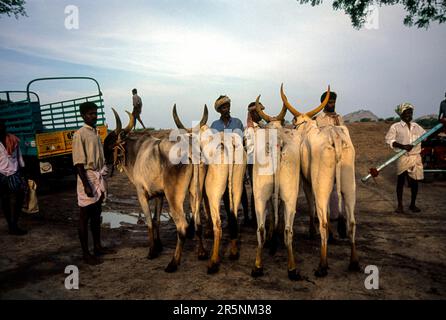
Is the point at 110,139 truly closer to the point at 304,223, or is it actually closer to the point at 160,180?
the point at 160,180

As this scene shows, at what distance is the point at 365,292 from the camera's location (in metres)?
3.50

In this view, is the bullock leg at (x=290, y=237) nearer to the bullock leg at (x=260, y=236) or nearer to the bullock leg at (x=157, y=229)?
the bullock leg at (x=260, y=236)

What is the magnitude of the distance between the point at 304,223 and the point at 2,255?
16.8 feet

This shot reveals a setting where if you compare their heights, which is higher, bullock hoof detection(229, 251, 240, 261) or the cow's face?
the cow's face

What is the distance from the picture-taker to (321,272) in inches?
153

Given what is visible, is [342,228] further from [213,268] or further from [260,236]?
[213,268]

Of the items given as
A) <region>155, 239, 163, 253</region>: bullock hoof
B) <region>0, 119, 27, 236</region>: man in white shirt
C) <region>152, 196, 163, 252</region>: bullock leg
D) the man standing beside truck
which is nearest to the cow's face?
the man standing beside truck

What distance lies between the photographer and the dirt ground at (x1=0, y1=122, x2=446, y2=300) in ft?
11.8

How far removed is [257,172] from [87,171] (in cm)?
241

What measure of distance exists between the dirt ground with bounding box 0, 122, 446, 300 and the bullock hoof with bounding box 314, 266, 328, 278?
57 millimetres

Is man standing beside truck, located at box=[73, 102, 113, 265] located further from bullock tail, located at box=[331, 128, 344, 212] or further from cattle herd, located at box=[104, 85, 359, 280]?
bullock tail, located at box=[331, 128, 344, 212]

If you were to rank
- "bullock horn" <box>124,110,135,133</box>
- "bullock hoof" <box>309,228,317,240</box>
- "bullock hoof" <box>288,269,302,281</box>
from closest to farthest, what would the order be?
"bullock hoof" <box>288,269,302,281</box>
"bullock horn" <box>124,110,135,133</box>
"bullock hoof" <box>309,228,317,240</box>

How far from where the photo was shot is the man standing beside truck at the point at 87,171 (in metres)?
4.39

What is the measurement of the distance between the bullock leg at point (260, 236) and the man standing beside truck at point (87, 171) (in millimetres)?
2245
